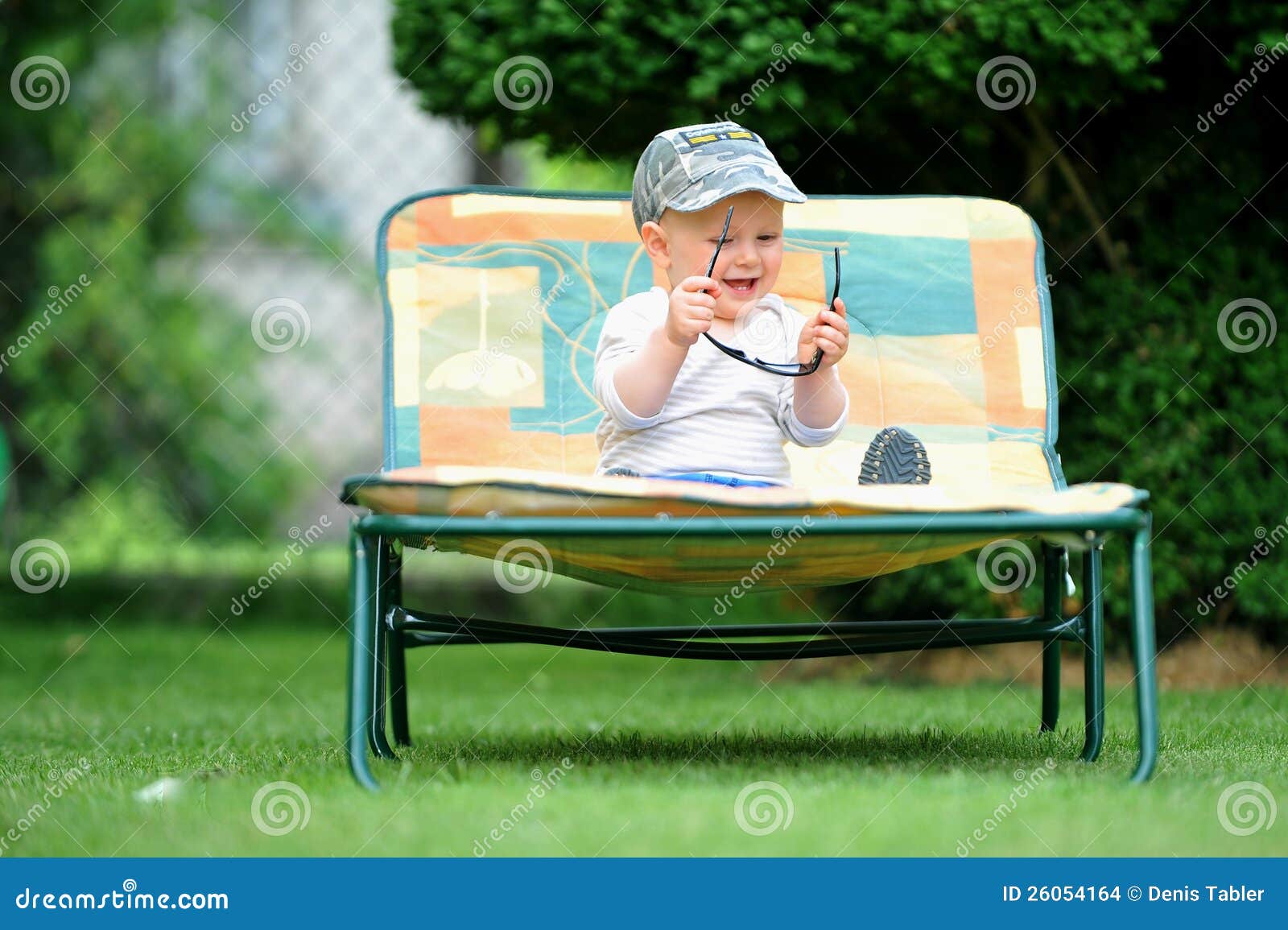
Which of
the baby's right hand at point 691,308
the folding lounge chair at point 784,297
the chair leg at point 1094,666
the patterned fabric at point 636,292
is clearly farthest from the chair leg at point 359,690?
the chair leg at point 1094,666

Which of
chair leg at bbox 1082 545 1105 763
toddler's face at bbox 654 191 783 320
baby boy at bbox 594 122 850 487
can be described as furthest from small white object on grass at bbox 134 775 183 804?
chair leg at bbox 1082 545 1105 763

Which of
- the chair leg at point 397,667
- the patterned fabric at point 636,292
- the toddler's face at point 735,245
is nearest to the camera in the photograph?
the toddler's face at point 735,245

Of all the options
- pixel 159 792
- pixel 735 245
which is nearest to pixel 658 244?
pixel 735 245

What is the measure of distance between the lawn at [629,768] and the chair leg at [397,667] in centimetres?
7

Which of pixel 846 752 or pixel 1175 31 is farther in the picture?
pixel 1175 31

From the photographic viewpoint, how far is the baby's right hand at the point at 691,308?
2.19 m

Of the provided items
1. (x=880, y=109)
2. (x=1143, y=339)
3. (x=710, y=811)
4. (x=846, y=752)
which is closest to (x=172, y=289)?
(x=880, y=109)

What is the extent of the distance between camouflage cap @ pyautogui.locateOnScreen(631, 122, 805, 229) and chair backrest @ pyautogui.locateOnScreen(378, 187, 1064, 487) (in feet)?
1.69

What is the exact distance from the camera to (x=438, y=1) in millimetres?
3744

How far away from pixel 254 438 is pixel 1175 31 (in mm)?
4471

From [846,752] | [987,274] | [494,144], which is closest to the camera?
[846,752]

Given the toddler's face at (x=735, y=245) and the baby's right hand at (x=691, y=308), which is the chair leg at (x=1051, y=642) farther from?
the baby's right hand at (x=691, y=308)

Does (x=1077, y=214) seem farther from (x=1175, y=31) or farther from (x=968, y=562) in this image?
(x=968, y=562)
